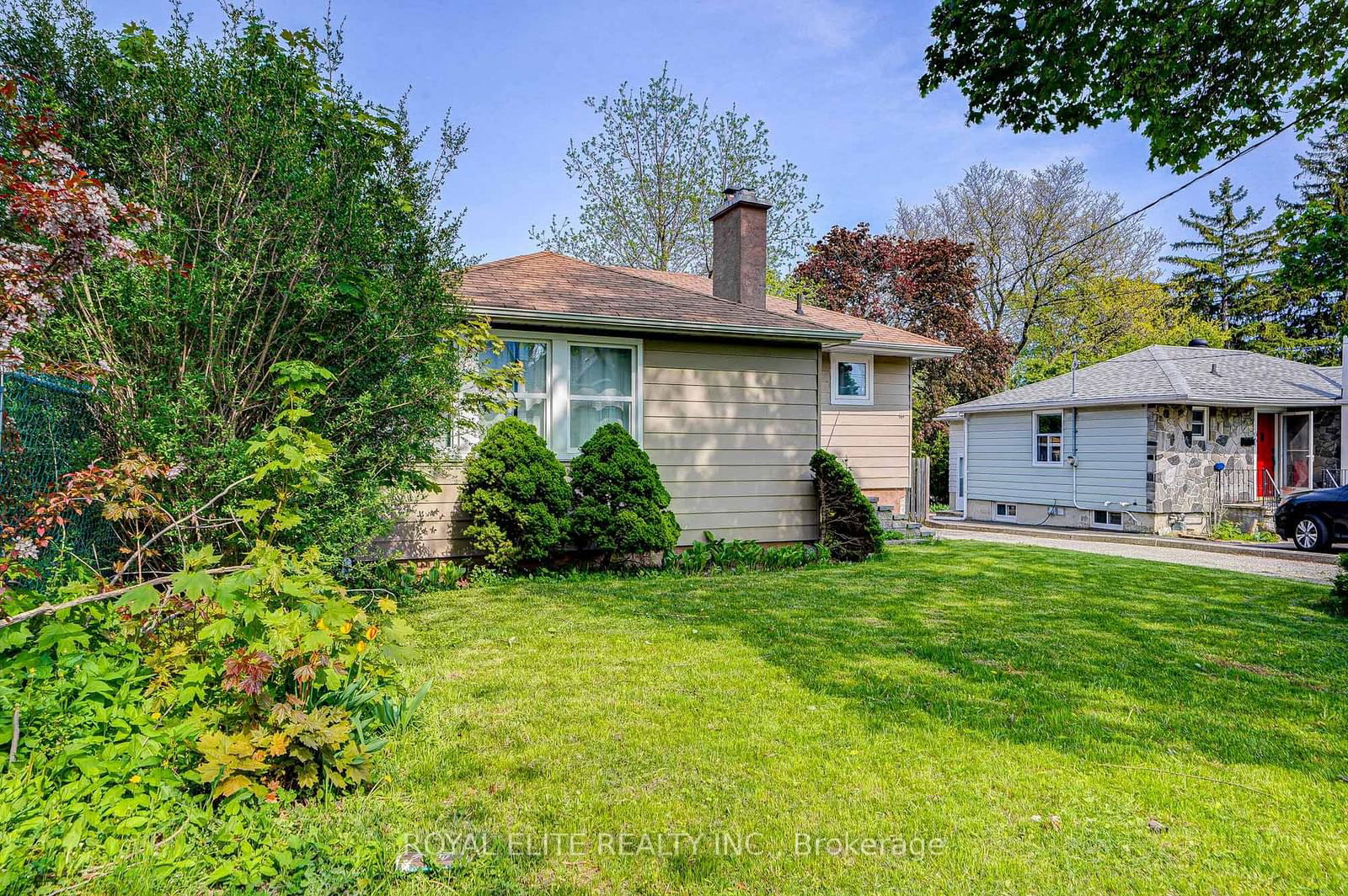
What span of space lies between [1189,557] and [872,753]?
1077 centimetres

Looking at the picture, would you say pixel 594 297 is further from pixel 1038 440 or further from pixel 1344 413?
pixel 1344 413

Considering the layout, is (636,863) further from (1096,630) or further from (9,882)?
(1096,630)

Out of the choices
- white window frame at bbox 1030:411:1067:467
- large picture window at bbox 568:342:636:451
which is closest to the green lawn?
large picture window at bbox 568:342:636:451

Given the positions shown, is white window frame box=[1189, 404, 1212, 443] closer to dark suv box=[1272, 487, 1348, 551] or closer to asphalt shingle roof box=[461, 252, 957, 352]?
dark suv box=[1272, 487, 1348, 551]

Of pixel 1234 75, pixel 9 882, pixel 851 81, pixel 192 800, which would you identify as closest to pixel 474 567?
pixel 192 800

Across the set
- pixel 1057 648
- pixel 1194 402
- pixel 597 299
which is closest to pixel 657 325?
pixel 597 299

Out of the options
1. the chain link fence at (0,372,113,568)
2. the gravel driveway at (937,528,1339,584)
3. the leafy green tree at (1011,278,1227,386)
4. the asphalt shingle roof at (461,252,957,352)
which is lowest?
the gravel driveway at (937,528,1339,584)

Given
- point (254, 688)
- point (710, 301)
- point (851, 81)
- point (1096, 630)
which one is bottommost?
point (1096, 630)

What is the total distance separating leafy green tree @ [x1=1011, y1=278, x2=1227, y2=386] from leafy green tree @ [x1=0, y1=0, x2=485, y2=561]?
82.4 ft

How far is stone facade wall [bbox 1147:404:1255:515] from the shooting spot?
14492mm

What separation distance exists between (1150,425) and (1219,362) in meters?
4.15

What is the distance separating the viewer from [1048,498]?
1692cm

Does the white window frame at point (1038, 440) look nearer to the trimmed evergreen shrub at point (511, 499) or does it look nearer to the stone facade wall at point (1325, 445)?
the stone facade wall at point (1325, 445)

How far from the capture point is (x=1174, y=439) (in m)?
14.6
